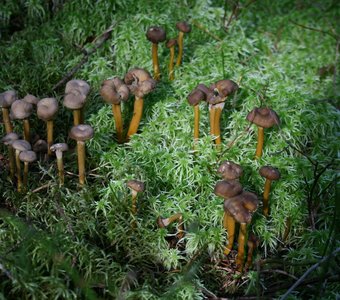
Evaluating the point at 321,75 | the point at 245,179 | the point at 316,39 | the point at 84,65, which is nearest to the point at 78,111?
the point at 84,65

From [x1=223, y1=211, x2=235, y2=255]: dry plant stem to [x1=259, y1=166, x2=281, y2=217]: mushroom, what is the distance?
26 cm

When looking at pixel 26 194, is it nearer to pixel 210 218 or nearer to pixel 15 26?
pixel 210 218

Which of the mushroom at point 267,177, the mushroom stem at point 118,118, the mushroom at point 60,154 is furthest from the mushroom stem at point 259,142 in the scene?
the mushroom at point 60,154

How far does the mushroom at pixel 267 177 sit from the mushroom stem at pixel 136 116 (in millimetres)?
786

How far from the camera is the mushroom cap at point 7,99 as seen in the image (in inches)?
96.2

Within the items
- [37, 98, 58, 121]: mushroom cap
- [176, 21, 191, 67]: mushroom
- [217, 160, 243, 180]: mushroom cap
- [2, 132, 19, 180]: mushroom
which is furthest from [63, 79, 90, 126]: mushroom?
[176, 21, 191, 67]: mushroom

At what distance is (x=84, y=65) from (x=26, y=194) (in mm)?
1152

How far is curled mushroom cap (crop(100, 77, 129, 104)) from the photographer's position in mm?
2535

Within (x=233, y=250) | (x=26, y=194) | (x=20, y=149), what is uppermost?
(x=20, y=149)

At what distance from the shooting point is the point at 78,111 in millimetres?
2568

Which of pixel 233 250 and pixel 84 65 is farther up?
pixel 84 65

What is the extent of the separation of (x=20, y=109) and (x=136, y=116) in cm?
66

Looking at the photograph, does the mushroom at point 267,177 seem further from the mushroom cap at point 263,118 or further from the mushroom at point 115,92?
the mushroom at point 115,92

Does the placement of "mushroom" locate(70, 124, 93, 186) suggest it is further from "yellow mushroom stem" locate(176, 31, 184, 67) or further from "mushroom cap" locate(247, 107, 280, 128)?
"yellow mushroom stem" locate(176, 31, 184, 67)
